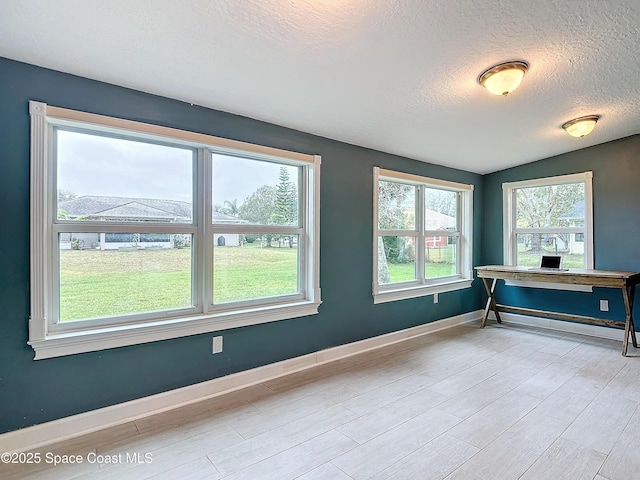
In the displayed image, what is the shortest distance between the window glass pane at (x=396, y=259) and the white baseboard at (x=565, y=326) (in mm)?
1785

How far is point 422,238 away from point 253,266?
243 cm

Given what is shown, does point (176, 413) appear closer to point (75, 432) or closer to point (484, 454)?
point (75, 432)

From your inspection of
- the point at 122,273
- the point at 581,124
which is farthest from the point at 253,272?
the point at 581,124

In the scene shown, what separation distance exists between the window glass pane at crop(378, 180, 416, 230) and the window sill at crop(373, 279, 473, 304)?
76cm

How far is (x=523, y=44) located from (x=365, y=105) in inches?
43.5

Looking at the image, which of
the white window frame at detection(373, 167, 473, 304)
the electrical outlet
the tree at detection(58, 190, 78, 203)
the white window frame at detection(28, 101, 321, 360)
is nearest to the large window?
the white window frame at detection(373, 167, 473, 304)

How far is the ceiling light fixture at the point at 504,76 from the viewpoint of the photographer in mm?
2221

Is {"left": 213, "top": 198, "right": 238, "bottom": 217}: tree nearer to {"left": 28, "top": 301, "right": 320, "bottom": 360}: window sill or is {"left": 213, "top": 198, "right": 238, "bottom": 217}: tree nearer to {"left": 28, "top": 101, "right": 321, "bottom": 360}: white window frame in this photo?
{"left": 28, "top": 101, "right": 321, "bottom": 360}: white window frame

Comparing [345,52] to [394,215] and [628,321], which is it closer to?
[394,215]

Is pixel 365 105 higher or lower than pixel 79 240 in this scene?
higher

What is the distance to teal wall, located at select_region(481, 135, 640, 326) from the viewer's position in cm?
395

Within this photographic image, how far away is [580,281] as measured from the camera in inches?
147

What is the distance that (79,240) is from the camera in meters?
2.22

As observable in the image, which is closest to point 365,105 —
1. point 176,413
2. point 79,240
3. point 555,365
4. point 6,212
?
point 79,240
